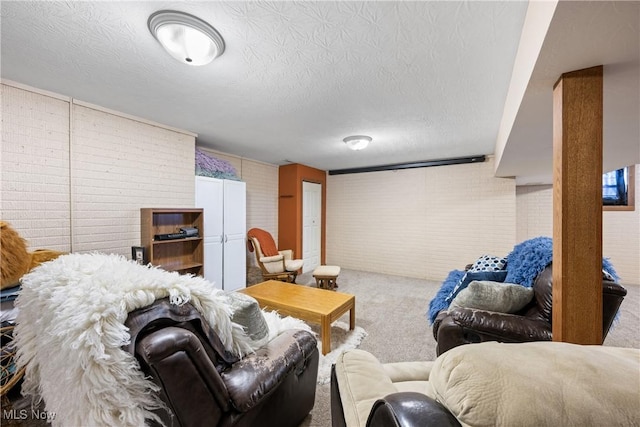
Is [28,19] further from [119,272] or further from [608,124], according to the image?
[608,124]

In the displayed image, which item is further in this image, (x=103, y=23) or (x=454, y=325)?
(x=454, y=325)

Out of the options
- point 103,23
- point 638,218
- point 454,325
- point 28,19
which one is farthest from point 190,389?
point 638,218

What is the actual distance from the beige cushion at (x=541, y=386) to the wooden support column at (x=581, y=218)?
2.28 feet

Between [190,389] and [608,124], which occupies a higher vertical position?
Answer: [608,124]

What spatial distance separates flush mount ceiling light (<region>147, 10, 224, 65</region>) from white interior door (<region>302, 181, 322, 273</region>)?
12.3 feet

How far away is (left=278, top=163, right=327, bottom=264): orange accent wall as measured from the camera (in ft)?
16.4

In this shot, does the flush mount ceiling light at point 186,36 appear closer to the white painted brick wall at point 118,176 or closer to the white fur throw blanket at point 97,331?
the white fur throw blanket at point 97,331

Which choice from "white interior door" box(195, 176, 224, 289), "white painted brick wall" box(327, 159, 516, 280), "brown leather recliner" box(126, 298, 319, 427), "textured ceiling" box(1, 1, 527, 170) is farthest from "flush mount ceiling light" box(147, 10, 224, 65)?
"white painted brick wall" box(327, 159, 516, 280)

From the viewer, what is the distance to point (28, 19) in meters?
1.33

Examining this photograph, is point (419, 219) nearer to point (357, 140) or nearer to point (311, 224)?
point (311, 224)

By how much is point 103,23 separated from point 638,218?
277 inches

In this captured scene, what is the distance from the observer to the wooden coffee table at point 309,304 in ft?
6.97

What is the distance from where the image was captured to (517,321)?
1463mm

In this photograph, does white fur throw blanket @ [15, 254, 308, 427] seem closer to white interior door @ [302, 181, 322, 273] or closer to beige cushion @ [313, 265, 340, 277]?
beige cushion @ [313, 265, 340, 277]
